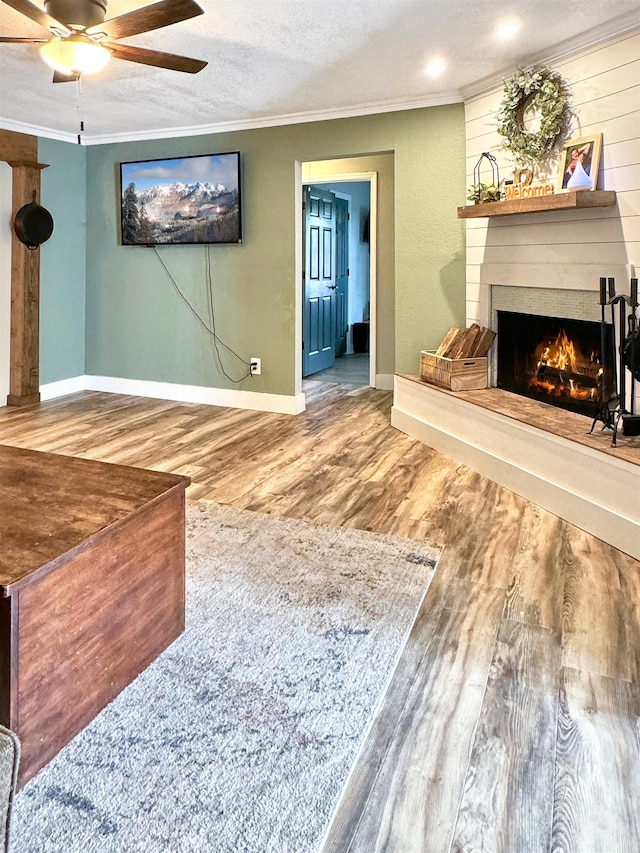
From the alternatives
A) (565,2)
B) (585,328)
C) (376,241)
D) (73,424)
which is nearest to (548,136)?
(565,2)

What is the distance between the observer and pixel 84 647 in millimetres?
1728

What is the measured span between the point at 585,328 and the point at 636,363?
680 millimetres

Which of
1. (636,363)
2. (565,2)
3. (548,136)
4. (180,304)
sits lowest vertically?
(636,363)

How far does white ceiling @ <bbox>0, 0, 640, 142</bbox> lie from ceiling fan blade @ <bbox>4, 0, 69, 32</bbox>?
1.64 ft

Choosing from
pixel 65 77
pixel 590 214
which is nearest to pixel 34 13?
pixel 65 77

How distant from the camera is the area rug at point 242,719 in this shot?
4.66ft

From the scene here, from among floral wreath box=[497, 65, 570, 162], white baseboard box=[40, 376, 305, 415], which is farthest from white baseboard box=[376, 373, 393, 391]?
floral wreath box=[497, 65, 570, 162]

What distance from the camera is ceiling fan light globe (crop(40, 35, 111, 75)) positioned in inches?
113

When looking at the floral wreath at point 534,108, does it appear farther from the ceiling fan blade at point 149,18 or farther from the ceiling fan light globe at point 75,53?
the ceiling fan light globe at point 75,53

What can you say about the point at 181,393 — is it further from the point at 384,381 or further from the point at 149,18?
the point at 149,18

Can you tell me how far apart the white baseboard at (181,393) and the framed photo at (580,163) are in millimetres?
2820

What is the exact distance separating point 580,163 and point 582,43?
606mm

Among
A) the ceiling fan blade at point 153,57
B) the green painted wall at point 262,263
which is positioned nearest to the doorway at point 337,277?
the green painted wall at point 262,263

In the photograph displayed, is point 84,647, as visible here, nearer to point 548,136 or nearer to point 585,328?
point 585,328
